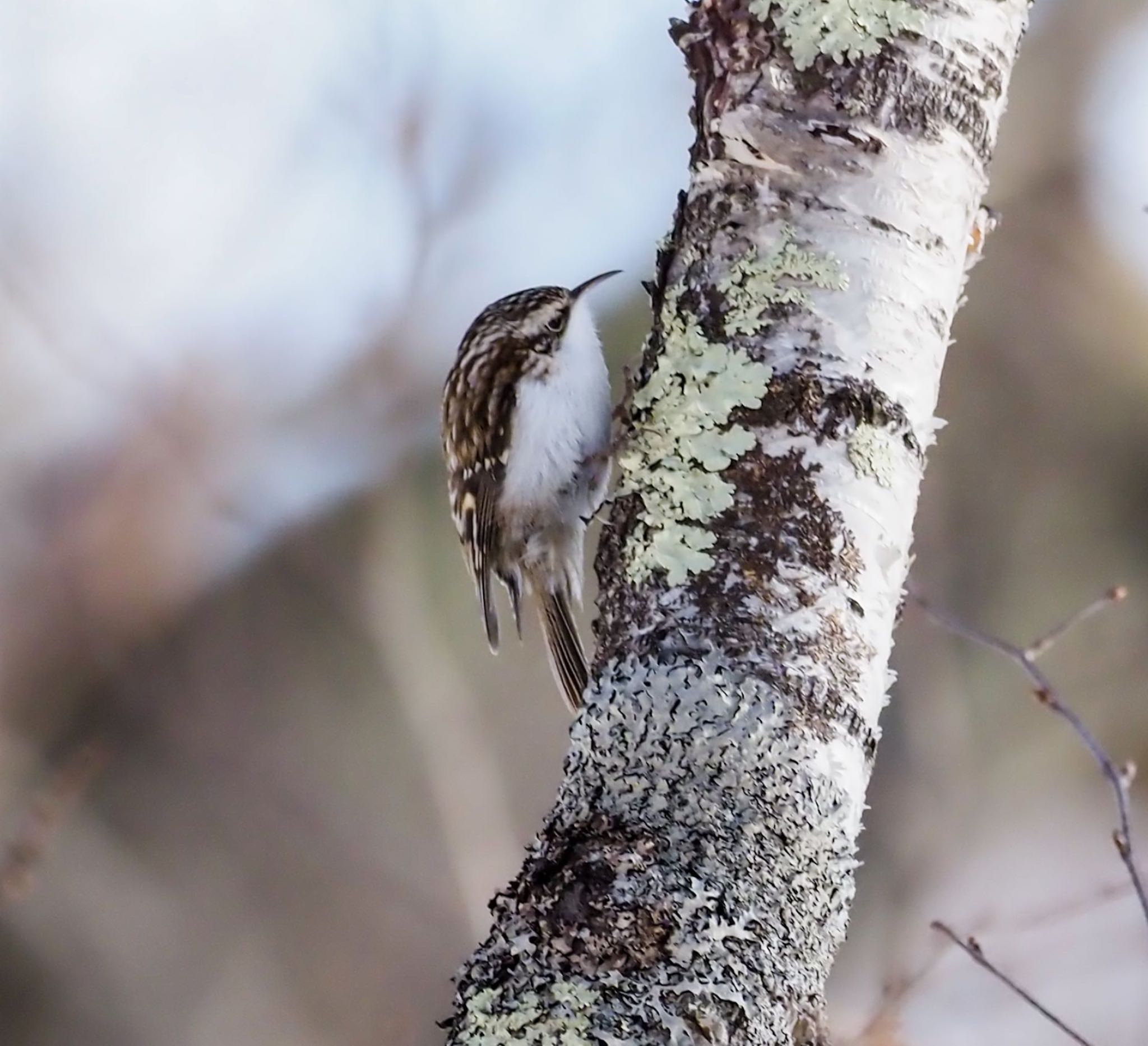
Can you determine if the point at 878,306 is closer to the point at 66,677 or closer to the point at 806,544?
the point at 806,544

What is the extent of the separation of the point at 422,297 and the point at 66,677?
5.36 feet

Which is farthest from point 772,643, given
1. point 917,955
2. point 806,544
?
point 917,955

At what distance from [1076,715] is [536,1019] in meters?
1.16

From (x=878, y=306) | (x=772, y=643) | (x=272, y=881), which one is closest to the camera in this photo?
(x=772, y=643)

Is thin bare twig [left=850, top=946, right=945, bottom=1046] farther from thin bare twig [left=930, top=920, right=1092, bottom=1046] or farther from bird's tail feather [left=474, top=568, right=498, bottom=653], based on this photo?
bird's tail feather [left=474, top=568, right=498, bottom=653]

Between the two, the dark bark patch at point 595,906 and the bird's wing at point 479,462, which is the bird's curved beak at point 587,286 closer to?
the bird's wing at point 479,462

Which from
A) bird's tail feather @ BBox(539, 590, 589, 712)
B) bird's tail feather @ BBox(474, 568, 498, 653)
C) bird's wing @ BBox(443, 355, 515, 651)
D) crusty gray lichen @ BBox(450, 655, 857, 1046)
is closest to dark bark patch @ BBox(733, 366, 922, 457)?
crusty gray lichen @ BBox(450, 655, 857, 1046)

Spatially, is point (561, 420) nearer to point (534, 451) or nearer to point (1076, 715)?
point (534, 451)

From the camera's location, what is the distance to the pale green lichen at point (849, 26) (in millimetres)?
1232

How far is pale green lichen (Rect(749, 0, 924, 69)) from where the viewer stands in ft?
4.04

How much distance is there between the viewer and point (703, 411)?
1.23 metres

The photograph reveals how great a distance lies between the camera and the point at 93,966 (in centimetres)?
367

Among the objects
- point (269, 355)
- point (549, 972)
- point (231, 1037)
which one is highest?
point (269, 355)

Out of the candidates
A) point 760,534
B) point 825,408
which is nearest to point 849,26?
point 825,408
